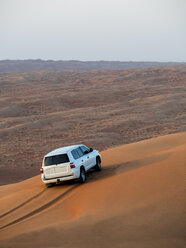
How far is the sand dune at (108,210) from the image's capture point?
8125mm

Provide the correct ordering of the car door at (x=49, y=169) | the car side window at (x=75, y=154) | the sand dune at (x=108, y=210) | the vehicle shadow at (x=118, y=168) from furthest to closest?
1. the car side window at (x=75, y=154)
2. the vehicle shadow at (x=118, y=168)
3. the car door at (x=49, y=169)
4. the sand dune at (x=108, y=210)

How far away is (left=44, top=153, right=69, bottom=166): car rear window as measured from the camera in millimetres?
14117

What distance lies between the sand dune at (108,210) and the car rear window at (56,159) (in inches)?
36.9

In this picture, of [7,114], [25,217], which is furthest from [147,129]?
[25,217]

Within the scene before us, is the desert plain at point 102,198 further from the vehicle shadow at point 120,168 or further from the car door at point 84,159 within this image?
the car door at point 84,159

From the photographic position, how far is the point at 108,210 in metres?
9.91

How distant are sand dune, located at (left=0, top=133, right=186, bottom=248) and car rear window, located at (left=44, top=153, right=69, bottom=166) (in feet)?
3.07

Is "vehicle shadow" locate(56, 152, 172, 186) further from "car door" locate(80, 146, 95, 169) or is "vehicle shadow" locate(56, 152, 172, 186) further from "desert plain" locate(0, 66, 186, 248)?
"car door" locate(80, 146, 95, 169)

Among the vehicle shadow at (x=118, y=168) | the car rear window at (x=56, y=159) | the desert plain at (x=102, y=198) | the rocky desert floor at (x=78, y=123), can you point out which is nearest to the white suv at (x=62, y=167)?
the car rear window at (x=56, y=159)

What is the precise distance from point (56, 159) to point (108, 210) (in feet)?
15.7

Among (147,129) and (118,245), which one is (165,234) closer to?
(118,245)

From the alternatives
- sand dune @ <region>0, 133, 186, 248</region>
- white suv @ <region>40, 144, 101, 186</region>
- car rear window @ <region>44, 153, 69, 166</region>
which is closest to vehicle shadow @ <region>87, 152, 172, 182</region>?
sand dune @ <region>0, 133, 186, 248</region>

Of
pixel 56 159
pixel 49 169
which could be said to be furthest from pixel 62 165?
pixel 49 169

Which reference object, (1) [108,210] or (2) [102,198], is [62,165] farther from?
(1) [108,210]
